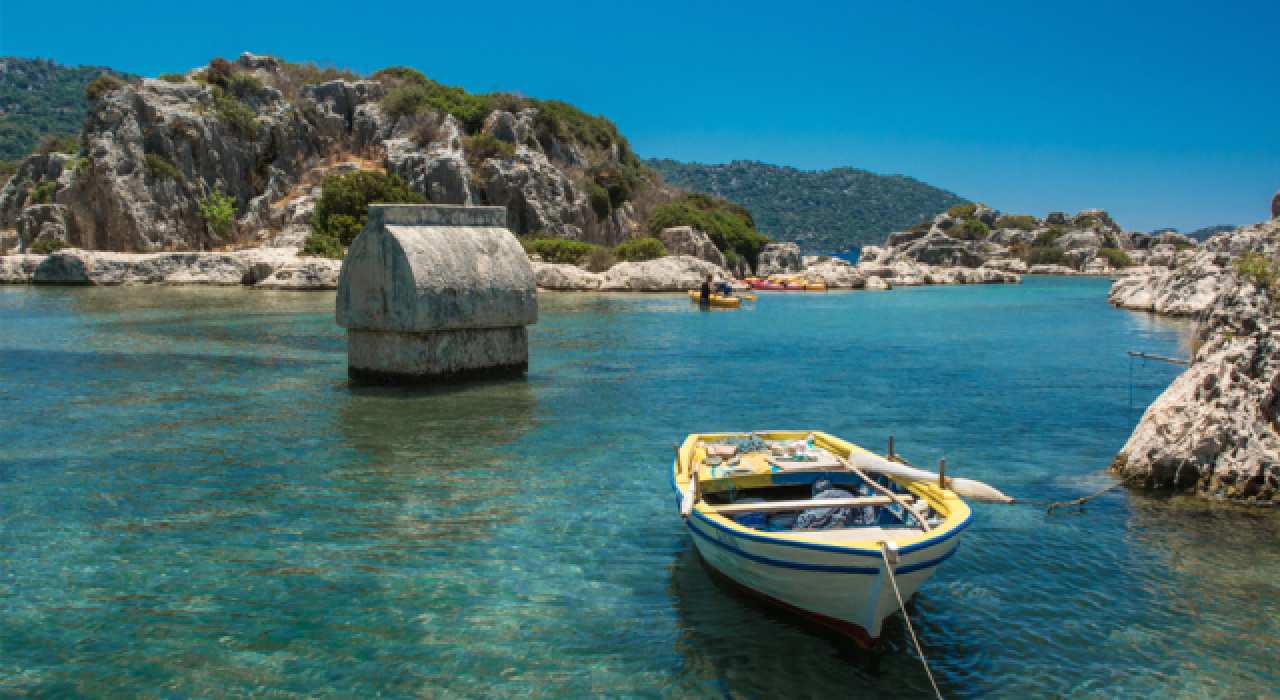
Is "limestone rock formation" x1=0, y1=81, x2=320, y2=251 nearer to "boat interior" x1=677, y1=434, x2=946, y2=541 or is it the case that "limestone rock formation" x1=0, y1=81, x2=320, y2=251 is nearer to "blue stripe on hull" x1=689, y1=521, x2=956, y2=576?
"boat interior" x1=677, y1=434, x2=946, y2=541

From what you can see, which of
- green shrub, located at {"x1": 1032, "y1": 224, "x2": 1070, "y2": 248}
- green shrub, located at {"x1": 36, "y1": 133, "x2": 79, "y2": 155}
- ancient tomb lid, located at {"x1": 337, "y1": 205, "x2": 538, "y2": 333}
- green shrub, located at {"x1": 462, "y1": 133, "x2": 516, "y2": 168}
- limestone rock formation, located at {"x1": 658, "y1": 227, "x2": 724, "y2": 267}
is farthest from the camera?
green shrub, located at {"x1": 1032, "y1": 224, "x2": 1070, "y2": 248}

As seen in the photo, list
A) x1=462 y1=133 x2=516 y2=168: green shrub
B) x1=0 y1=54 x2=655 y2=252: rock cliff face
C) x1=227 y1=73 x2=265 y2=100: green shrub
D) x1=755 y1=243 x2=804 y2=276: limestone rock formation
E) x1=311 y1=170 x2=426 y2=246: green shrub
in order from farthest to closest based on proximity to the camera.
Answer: x1=755 y1=243 x2=804 y2=276: limestone rock formation < x1=462 y1=133 x2=516 y2=168: green shrub < x1=227 y1=73 x2=265 y2=100: green shrub < x1=0 y1=54 x2=655 y2=252: rock cliff face < x1=311 y1=170 x2=426 y2=246: green shrub

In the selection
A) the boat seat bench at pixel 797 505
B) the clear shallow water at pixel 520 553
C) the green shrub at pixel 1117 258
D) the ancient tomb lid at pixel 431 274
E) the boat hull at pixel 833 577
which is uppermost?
the green shrub at pixel 1117 258

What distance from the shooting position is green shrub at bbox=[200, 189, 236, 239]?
5731 centimetres

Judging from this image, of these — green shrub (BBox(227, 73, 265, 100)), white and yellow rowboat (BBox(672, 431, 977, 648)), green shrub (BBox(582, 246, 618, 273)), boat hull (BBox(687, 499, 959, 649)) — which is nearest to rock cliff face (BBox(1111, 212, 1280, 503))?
white and yellow rowboat (BBox(672, 431, 977, 648))

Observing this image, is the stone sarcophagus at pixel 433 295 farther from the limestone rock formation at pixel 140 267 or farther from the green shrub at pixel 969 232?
the green shrub at pixel 969 232

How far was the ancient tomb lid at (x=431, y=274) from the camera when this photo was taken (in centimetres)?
1616

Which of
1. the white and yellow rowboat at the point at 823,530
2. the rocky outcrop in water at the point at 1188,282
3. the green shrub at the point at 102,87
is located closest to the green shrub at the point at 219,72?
the green shrub at the point at 102,87

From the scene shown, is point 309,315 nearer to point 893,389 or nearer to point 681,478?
point 893,389

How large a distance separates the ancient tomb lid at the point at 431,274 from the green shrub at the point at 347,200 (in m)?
38.7

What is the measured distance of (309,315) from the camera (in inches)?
1286

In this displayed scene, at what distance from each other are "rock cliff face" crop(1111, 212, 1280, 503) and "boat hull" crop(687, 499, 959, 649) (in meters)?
5.95

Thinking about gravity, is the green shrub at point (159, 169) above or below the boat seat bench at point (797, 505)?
above

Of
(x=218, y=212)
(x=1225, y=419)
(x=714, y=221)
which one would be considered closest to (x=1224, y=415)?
(x=1225, y=419)
